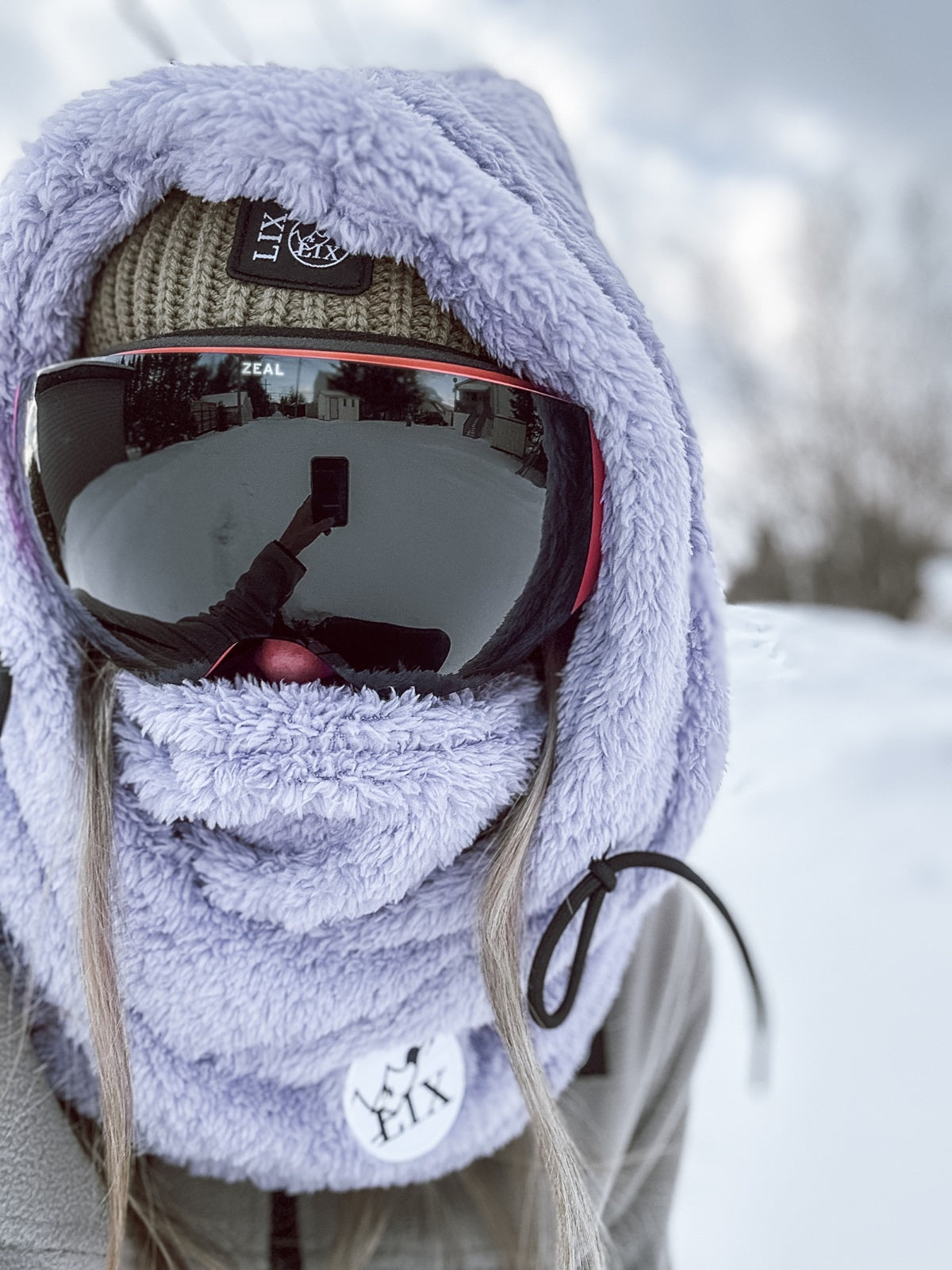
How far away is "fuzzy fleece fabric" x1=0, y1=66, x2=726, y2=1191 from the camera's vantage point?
24.5 inches

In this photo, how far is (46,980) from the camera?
731 mm

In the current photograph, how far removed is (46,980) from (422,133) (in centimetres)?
75

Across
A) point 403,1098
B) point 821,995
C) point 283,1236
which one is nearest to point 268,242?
point 403,1098

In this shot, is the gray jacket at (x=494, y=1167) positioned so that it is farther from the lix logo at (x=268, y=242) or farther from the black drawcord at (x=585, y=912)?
the lix logo at (x=268, y=242)

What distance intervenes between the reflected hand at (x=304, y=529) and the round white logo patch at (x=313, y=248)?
18cm

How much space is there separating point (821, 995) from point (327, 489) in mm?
1455

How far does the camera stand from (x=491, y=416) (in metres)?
0.63

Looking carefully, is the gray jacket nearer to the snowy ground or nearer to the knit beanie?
the snowy ground

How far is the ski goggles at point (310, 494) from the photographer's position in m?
0.62

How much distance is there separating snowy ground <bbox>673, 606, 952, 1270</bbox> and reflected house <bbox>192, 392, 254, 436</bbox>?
1.63ft

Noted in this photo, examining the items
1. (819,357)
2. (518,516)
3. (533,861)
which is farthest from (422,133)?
(819,357)

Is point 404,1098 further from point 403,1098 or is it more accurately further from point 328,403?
point 328,403

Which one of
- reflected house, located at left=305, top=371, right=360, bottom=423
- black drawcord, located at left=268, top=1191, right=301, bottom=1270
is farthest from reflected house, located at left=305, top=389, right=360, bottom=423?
black drawcord, located at left=268, top=1191, right=301, bottom=1270

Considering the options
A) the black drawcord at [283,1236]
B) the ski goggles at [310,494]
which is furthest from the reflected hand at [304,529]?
the black drawcord at [283,1236]
